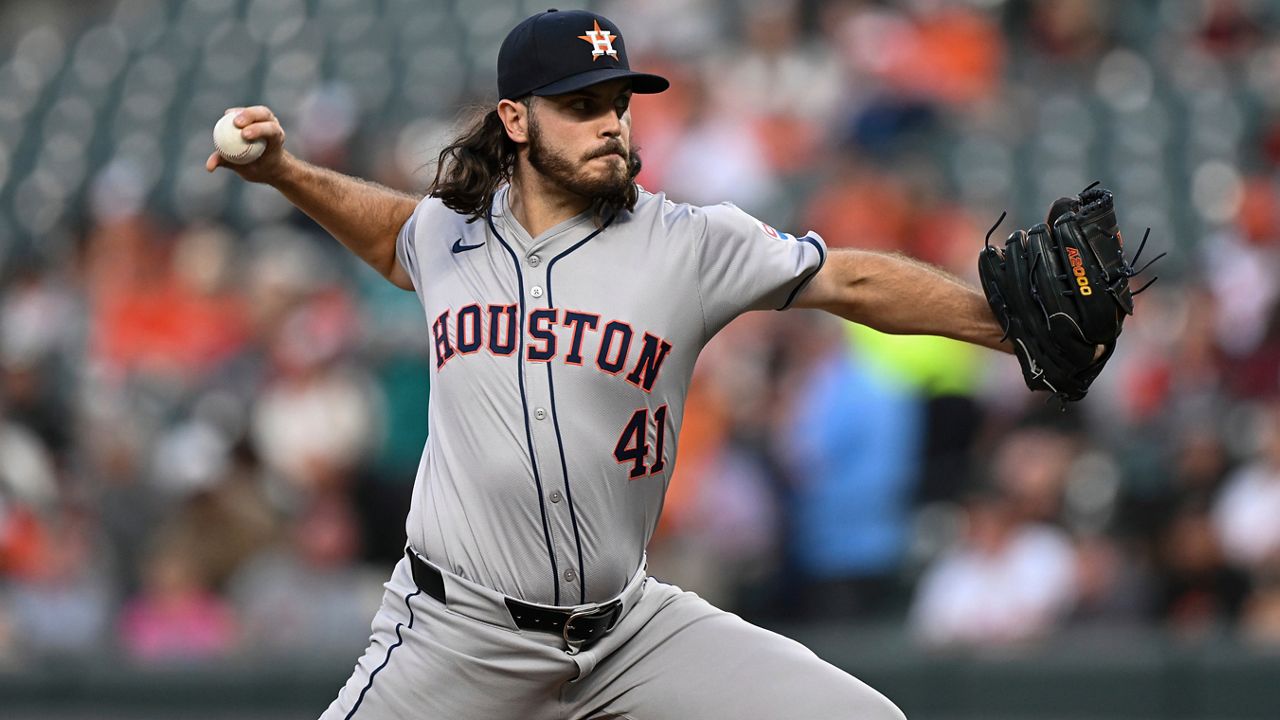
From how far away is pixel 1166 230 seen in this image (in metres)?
8.42

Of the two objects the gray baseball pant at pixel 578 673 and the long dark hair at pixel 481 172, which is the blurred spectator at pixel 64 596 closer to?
the gray baseball pant at pixel 578 673

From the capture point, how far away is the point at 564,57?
3.83 meters

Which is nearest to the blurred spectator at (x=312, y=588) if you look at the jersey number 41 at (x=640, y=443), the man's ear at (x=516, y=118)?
the jersey number 41 at (x=640, y=443)

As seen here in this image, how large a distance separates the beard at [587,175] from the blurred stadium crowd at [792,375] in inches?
101

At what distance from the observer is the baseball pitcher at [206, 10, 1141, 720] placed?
Answer: 3.81 meters

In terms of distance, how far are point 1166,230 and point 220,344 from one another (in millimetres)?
4610

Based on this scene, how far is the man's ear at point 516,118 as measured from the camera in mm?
3943

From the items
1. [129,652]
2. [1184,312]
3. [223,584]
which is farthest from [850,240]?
[129,652]

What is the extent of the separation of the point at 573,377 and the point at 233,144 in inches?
34.5

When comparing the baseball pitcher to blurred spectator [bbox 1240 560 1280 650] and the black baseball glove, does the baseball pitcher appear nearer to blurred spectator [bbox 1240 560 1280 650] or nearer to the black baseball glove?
the black baseball glove

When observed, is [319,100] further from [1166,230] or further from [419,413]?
[1166,230]

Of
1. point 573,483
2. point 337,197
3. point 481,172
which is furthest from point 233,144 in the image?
point 573,483

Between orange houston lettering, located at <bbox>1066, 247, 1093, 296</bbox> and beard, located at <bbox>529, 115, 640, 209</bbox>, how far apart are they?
3.05 ft

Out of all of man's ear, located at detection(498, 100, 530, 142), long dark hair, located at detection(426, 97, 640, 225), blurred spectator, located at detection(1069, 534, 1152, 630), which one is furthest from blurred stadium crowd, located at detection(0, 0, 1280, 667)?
man's ear, located at detection(498, 100, 530, 142)
